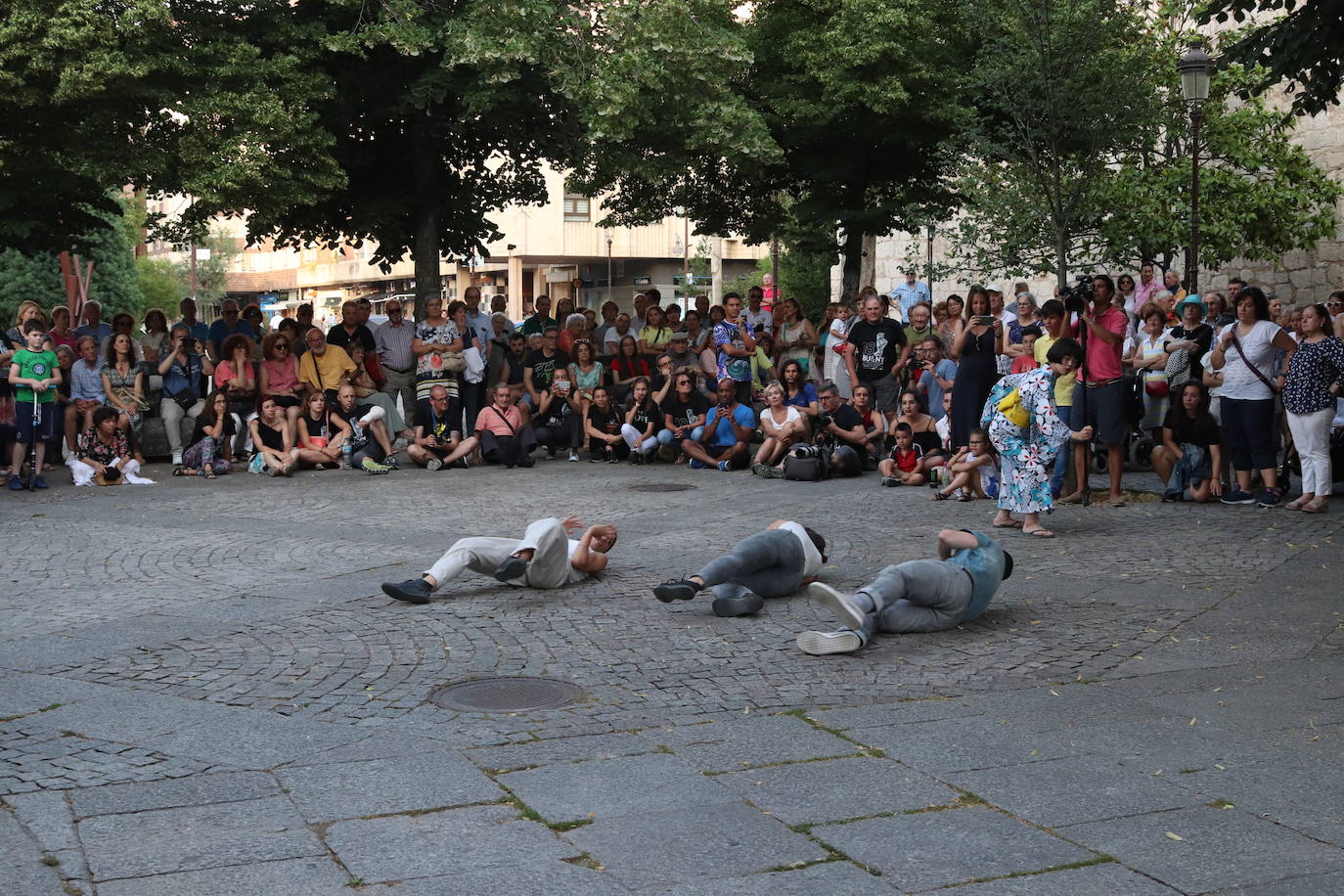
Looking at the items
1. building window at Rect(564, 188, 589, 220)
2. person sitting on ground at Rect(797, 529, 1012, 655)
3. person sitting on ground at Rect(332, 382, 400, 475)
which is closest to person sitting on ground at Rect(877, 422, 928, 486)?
person sitting on ground at Rect(332, 382, 400, 475)

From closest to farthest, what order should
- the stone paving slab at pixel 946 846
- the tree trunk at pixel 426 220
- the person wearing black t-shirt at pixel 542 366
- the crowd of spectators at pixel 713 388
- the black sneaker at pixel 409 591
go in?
1. the stone paving slab at pixel 946 846
2. the black sneaker at pixel 409 591
3. the crowd of spectators at pixel 713 388
4. the person wearing black t-shirt at pixel 542 366
5. the tree trunk at pixel 426 220

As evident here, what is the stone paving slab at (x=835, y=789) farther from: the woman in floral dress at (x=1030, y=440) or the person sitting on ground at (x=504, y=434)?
the person sitting on ground at (x=504, y=434)

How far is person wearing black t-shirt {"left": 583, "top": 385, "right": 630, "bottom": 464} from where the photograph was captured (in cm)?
1770

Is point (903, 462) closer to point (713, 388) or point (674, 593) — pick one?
point (713, 388)

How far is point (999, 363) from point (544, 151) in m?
10.8

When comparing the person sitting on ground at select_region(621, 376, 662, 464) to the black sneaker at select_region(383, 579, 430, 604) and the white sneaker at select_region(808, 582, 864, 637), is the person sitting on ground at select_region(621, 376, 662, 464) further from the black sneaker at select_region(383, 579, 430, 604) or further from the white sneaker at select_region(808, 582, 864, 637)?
the white sneaker at select_region(808, 582, 864, 637)

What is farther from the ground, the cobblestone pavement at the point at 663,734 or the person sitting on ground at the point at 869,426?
the person sitting on ground at the point at 869,426

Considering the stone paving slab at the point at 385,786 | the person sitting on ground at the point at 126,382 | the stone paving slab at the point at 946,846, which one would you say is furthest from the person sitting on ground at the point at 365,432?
the stone paving slab at the point at 946,846

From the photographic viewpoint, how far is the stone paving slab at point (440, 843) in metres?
4.44

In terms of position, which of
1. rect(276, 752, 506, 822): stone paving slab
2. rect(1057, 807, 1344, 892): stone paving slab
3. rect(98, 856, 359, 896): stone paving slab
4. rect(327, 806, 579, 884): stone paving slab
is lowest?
rect(98, 856, 359, 896): stone paving slab

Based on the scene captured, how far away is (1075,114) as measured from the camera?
1636 centimetres

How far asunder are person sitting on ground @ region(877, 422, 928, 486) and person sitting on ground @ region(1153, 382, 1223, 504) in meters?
2.57

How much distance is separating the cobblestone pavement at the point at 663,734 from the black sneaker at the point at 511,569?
0.18 metres

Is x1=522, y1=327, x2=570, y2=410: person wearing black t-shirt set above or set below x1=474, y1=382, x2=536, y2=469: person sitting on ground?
above
